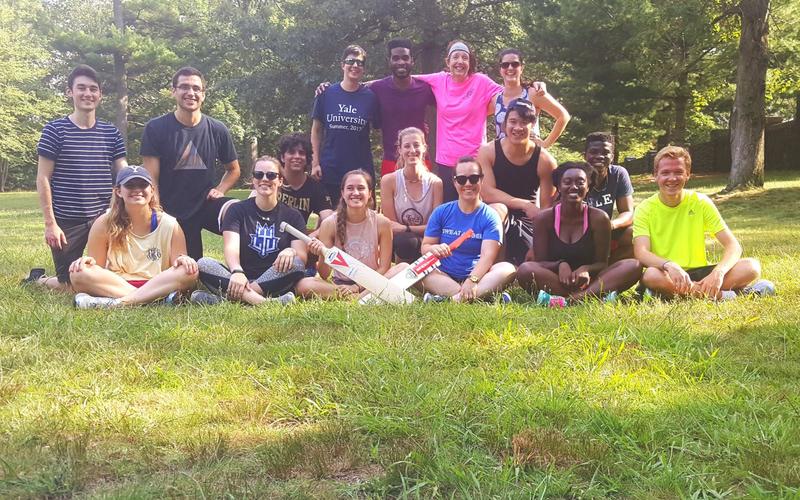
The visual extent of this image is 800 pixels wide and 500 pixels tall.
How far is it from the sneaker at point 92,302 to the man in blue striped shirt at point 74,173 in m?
0.88

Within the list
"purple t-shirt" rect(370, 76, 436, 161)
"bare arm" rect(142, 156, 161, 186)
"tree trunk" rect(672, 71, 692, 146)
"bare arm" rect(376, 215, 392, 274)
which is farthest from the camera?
"tree trunk" rect(672, 71, 692, 146)

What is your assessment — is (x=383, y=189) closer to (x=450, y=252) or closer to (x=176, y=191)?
(x=450, y=252)

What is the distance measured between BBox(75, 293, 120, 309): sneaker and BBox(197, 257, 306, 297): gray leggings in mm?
665

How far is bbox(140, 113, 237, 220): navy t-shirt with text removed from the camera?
225 inches

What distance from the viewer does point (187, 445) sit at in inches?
95.3

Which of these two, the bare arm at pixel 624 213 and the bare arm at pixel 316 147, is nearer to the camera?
the bare arm at pixel 624 213

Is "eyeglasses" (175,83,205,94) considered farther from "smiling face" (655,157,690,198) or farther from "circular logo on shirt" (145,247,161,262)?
"smiling face" (655,157,690,198)

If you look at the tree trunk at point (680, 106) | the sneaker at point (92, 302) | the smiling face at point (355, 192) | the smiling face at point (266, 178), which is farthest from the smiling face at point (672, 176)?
the tree trunk at point (680, 106)

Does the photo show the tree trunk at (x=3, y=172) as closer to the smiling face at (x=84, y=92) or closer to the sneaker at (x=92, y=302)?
the smiling face at (x=84, y=92)

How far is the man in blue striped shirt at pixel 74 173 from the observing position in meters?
5.48

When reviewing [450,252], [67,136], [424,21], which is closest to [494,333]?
[450,252]

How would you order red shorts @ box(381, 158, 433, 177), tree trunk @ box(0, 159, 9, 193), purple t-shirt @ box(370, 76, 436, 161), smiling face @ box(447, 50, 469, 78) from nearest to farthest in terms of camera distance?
smiling face @ box(447, 50, 469, 78), purple t-shirt @ box(370, 76, 436, 161), red shorts @ box(381, 158, 433, 177), tree trunk @ box(0, 159, 9, 193)

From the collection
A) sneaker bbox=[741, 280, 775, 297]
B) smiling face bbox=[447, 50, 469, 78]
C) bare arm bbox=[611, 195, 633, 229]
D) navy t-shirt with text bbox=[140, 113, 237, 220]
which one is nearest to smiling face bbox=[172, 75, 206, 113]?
navy t-shirt with text bbox=[140, 113, 237, 220]

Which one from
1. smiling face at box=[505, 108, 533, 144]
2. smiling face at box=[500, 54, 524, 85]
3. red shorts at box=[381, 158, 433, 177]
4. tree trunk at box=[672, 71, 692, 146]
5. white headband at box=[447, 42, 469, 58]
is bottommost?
red shorts at box=[381, 158, 433, 177]
